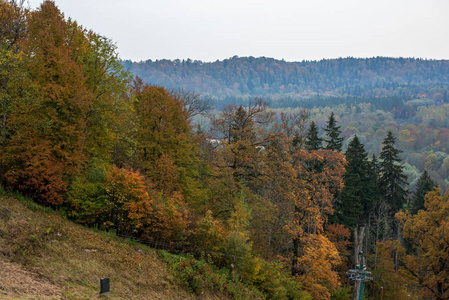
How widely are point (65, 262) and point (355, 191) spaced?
117ft

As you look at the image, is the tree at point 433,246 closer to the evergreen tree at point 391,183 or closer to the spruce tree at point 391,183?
the evergreen tree at point 391,183

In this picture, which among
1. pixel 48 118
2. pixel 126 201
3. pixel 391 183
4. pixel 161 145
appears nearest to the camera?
pixel 126 201

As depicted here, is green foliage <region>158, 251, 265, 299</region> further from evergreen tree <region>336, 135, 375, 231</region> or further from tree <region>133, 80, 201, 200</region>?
evergreen tree <region>336, 135, 375, 231</region>

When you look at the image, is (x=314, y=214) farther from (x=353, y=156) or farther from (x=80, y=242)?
(x=353, y=156)

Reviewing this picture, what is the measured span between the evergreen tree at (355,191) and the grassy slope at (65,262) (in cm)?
2401

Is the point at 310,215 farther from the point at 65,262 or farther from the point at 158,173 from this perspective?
the point at 65,262

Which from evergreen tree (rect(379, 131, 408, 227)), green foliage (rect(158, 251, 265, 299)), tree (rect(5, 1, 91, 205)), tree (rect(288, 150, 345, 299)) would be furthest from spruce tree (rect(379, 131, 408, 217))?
tree (rect(5, 1, 91, 205))

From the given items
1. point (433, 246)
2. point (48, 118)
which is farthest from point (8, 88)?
point (433, 246)

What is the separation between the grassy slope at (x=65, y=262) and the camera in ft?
35.6

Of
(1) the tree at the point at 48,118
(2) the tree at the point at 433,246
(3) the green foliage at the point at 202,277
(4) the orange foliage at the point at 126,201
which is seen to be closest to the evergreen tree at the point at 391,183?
(2) the tree at the point at 433,246

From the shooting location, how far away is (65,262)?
13.0 m

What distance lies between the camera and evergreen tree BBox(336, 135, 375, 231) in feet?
122

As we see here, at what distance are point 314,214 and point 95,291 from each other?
1851cm

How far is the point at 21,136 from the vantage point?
17.8m
